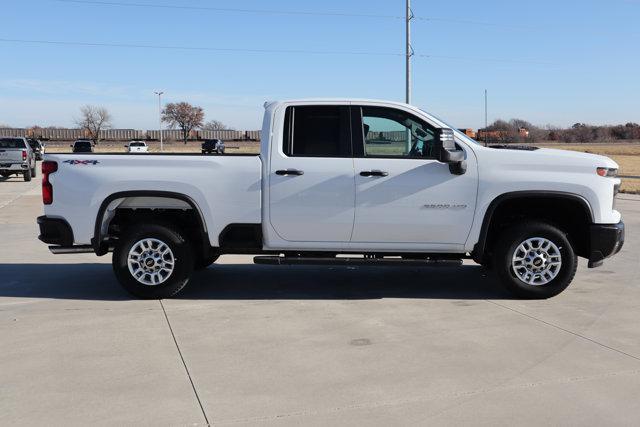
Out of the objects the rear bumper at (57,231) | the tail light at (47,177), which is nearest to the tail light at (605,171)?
the rear bumper at (57,231)

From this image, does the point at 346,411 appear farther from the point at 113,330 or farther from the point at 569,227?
the point at 569,227

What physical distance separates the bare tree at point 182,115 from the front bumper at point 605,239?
12406 centimetres

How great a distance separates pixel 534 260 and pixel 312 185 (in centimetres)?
249

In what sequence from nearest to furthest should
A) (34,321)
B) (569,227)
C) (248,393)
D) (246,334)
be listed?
(248,393) < (246,334) < (34,321) < (569,227)

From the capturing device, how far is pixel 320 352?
5.20 metres

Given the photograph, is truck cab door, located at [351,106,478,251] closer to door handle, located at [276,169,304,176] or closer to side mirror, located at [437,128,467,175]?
side mirror, located at [437,128,467,175]

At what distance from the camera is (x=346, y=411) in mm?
4039

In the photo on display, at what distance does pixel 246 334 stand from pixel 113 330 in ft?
3.98

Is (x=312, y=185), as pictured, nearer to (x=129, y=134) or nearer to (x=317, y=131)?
(x=317, y=131)

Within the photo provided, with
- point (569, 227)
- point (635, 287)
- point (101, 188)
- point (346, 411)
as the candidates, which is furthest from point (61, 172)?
point (635, 287)

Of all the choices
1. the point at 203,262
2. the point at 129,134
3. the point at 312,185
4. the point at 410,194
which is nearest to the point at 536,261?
the point at 410,194

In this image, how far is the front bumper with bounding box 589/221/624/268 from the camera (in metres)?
6.74

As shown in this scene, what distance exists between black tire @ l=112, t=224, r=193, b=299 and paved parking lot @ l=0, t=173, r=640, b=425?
231mm

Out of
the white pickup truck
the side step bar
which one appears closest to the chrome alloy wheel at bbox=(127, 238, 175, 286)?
the white pickup truck
